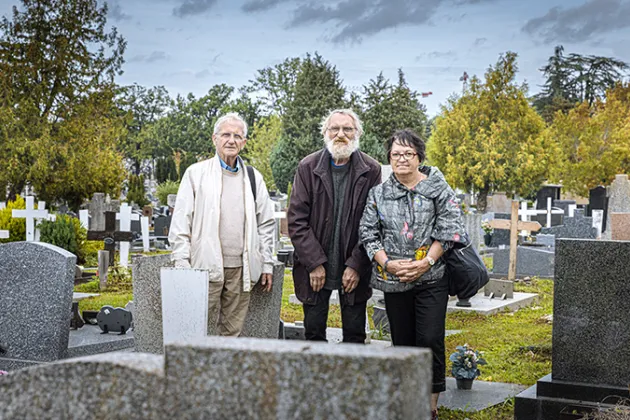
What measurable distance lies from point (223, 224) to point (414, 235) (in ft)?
4.27

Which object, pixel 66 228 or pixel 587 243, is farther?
pixel 66 228

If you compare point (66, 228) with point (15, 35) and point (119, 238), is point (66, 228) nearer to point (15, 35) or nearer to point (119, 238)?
point (119, 238)

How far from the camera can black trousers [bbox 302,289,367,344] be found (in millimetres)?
5203

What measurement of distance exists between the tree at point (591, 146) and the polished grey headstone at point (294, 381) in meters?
37.9

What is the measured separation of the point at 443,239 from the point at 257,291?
1883mm

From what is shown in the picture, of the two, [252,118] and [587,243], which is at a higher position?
[252,118]

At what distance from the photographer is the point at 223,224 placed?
17.4 ft

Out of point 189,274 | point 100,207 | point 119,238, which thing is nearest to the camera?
point 189,274

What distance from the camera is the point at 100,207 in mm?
21359

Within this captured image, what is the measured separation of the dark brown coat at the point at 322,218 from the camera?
5078 millimetres

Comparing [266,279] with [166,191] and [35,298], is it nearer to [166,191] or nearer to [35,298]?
[35,298]

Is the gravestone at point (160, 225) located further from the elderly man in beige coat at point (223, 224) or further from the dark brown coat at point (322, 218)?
the dark brown coat at point (322, 218)

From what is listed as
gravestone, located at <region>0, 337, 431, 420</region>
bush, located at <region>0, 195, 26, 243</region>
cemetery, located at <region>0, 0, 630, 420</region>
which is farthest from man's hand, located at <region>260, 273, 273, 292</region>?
bush, located at <region>0, 195, 26, 243</region>

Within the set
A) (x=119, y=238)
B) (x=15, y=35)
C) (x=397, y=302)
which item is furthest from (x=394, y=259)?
(x=15, y=35)
